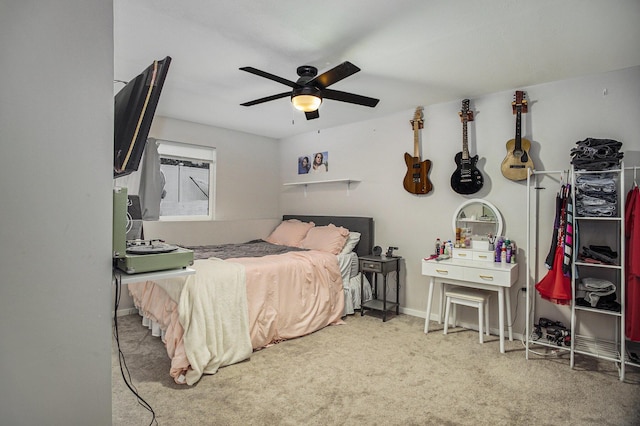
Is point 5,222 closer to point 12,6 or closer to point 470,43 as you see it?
point 12,6

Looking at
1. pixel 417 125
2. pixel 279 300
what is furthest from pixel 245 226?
pixel 417 125

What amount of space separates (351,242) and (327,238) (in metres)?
0.30

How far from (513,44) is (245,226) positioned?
147 inches

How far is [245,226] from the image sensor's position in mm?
4938

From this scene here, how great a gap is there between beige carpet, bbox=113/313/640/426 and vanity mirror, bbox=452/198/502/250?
3.13 ft

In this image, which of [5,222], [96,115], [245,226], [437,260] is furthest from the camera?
[245,226]

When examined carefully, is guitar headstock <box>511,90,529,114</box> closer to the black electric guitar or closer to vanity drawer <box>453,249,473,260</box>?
the black electric guitar

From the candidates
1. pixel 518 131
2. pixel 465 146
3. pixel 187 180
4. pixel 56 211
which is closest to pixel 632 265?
pixel 518 131

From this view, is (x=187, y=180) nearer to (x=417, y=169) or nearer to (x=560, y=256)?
(x=417, y=169)

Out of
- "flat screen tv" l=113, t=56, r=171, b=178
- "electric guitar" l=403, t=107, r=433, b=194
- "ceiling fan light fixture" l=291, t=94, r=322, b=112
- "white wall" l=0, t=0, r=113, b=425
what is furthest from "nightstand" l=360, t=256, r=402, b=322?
"white wall" l=0, t=0, r=113, b=425

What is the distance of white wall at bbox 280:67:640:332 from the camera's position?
2934 millimetres

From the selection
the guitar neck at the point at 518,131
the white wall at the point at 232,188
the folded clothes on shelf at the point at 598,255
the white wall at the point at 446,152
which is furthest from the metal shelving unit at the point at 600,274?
the white wall at the point at 232,188

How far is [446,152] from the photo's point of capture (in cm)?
379

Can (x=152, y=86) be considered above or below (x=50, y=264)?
above
